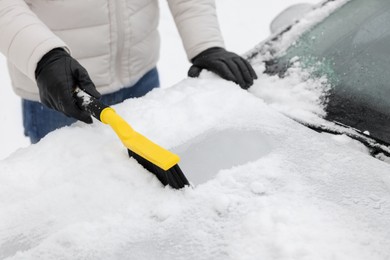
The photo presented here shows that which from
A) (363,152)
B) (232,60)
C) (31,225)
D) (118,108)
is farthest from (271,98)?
(31,225)

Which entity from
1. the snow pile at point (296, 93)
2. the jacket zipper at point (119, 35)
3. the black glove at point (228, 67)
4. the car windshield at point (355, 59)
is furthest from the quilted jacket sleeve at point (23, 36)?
the car windshield at point (355, 59)

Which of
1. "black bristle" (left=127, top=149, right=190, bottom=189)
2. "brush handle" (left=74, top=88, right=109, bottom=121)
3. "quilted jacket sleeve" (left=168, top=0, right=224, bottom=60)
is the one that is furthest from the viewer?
"quilted jacket sleeve" (left=168, top=0, right=224, bottom=60)

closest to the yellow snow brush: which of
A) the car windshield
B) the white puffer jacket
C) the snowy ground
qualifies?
the white puffer jacket

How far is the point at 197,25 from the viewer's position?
165cm

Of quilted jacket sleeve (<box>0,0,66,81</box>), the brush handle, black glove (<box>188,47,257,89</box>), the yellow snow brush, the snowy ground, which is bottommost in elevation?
the snowy ground

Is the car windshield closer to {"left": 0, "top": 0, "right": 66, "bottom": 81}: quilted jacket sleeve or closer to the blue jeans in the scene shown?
the blue jeans

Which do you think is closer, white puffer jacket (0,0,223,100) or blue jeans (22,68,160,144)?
white puffer jacket (0,0,223,100)

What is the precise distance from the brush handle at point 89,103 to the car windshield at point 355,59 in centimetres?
62

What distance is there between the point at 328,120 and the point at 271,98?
0.63 ft

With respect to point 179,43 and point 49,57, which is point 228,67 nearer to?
point 49,57

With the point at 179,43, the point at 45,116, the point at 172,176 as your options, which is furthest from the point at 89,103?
the point at 179,43

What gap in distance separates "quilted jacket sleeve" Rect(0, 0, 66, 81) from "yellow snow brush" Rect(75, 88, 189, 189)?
19 centimetres

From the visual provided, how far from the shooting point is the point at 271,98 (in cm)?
141

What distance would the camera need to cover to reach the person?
1297 millimetres
